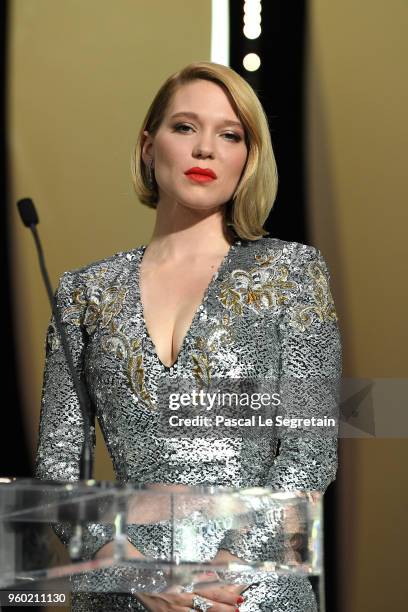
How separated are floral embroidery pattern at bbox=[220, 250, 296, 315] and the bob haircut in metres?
0.10

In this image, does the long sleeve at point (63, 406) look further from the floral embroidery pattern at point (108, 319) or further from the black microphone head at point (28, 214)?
the black microphone head at point (28, 214)

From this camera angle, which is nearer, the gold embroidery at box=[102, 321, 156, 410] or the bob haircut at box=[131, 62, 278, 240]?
the gold embroidery at box=[102, 321, 156, 410]

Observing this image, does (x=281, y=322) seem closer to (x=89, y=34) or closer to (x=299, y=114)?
(x=299, y=114)

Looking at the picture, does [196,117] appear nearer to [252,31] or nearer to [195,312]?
[195,312]

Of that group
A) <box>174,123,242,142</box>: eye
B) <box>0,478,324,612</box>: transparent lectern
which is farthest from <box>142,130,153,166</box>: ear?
<box>0,478,324,612</box>: transparent lectern

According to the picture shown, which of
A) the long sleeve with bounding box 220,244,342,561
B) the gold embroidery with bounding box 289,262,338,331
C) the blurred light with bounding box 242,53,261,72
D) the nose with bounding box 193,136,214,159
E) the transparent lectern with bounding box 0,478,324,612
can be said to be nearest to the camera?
the transparent lectern with bounding box 0,478,324,612

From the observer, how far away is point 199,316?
212 centimetres

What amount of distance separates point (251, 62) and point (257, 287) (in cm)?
74

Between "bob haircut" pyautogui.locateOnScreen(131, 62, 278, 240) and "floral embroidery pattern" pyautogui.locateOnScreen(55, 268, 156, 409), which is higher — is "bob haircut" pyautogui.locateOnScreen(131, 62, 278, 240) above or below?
above

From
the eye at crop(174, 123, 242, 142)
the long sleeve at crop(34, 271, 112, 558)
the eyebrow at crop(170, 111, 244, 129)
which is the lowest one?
the long sleeve at crop(34, 271, 112, 558)

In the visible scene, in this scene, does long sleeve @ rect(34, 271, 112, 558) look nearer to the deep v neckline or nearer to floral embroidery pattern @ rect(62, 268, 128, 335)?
floral embroidery pattern @ rect(62, 268, 128, 335)

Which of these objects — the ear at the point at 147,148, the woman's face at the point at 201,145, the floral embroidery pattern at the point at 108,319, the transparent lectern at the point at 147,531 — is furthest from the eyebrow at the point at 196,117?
the transparent lectern at the point at 147,531

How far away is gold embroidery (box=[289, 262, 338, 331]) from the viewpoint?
6.77 feet

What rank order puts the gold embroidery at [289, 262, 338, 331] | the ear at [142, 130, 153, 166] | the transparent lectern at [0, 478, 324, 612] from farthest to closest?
the ear at [142, 130, 153, 166] → the gold embroidery at [289, 262, 338, 331] → the transparent lectern at [0, 478, 324, 612]
